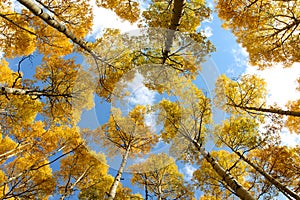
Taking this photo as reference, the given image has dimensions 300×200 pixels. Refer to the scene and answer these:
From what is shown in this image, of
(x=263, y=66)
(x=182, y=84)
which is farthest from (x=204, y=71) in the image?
(x=263, y=66)

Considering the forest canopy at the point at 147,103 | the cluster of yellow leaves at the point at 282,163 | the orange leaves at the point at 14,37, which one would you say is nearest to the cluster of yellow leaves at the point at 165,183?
the forest canopy at the point at 147,103

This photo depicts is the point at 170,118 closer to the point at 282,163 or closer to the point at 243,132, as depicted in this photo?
the point at 243,132

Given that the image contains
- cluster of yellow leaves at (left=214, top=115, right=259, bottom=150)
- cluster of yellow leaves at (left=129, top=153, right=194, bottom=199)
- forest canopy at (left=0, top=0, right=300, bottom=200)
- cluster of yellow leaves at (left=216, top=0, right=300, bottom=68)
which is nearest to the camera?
forest canopy at (left=0, top=0, right=300, bottom=200)

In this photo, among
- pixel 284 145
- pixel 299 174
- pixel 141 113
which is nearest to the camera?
pixel 141 113

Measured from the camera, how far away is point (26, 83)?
7.90 m

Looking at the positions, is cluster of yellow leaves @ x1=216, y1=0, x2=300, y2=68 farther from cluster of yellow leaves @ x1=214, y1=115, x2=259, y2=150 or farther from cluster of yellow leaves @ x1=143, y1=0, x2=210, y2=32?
cluster of yellow leaves @ x1=214, y1=115, x2=259, y2=150

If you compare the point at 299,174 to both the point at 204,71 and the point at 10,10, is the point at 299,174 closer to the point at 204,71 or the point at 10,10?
the point at 204,71

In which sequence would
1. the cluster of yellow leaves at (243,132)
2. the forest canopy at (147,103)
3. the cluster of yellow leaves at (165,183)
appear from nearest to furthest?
1. the forest canopy at (147,103)
2. the cluster of yellow leaves at (243,132)
3. the cluster of yellow leaves at (165,183)

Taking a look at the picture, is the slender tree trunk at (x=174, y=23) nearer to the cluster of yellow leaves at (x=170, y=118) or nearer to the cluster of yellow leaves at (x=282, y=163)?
the cluster of yellow leaves at (x=170, y=118)

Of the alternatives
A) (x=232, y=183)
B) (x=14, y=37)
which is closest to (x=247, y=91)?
(x=232, y=183)

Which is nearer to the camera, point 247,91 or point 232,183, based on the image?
point 232,183

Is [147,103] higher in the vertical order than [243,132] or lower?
lower

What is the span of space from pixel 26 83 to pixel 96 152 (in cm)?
438

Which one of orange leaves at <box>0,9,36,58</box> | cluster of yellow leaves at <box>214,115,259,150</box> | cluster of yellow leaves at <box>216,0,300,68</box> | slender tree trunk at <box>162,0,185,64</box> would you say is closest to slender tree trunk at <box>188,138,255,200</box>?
slender tree trunk at <box>162,0,185,64</box>
